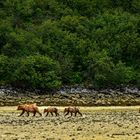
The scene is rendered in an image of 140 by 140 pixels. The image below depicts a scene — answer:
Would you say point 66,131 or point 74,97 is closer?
point 66,131

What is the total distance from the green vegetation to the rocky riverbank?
1.89m

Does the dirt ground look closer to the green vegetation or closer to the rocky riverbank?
the rocky riverbank

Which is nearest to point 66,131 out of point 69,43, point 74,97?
point 74,97

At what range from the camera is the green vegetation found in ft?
226

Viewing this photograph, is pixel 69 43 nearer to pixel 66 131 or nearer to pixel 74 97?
pixel 74 97

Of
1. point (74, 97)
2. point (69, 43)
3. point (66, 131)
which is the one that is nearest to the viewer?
point (66, 131)

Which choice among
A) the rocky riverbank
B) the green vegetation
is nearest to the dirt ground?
the rocky riverbank

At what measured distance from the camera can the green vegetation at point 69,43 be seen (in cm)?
6894

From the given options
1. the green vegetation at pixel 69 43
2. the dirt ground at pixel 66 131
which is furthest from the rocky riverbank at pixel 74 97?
the dirt ground at pixel 66 131

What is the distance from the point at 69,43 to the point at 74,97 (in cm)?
1942

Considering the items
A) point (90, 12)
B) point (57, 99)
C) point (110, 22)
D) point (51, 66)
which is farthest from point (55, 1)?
point (57, 99)

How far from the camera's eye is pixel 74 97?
207 ft

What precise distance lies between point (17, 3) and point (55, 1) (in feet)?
23.6

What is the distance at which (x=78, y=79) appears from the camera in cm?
7419
